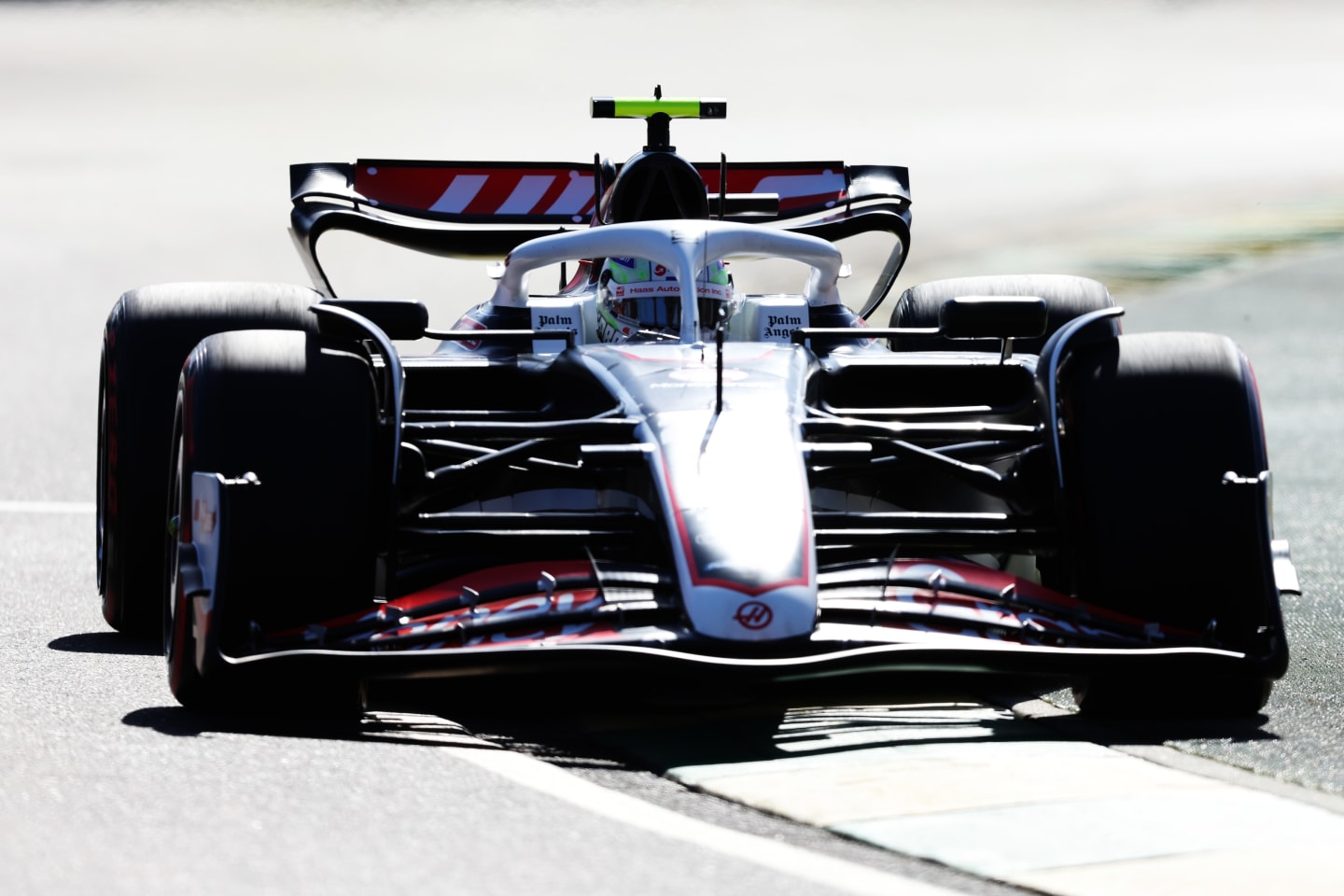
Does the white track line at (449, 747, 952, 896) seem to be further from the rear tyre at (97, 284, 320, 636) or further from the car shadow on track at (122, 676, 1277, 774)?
the rear tyre at (97, 284, 320, 636)

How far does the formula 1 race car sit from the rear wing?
7.15ft

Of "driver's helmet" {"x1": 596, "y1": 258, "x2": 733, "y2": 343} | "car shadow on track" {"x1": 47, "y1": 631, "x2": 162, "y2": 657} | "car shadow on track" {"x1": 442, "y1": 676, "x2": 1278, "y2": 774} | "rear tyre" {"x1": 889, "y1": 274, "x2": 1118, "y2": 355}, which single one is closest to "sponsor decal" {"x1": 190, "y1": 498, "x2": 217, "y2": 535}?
"car shadow on track" {"x1": 442, "y1": 676, "x2": 1278, "y2": 774}

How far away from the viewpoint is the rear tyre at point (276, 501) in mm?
5340

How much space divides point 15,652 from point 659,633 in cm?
258

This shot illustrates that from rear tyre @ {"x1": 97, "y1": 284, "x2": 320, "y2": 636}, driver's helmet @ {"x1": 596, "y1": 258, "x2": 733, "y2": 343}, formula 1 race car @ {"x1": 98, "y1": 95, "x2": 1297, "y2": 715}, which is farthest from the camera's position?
driver's helmet @ {"x1": 596, "y1": 258, "x2": 733, "y2": 343}

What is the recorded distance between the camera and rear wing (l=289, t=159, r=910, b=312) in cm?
885

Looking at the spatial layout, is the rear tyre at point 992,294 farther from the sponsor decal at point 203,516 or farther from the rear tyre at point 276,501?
the sponsor decal at point 203,516

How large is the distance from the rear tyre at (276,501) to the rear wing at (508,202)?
315cm

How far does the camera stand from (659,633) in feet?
16.6

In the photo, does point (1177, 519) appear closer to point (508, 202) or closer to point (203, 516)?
point (203, 516)

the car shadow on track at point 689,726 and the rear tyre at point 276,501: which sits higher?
the rear tyre at point 276,501

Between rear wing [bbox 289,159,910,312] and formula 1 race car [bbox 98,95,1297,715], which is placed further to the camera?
rear wing [bbox 289,159,910,312]

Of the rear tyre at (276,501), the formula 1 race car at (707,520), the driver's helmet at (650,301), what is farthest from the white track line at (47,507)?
the rear tyre at (276,501)

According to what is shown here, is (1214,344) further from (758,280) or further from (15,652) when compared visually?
(758,280)
